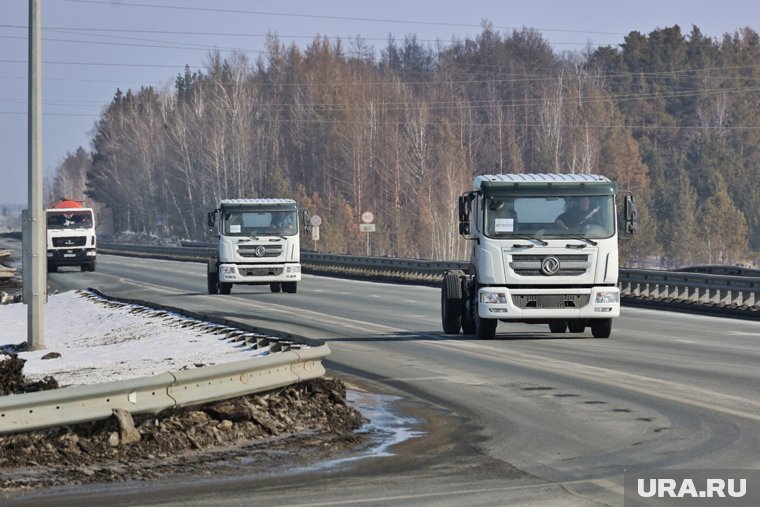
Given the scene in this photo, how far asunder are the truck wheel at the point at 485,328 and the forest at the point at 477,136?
79.2 m

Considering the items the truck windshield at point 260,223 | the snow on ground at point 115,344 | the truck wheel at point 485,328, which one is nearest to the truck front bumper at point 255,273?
the truck windshield at point 260,223

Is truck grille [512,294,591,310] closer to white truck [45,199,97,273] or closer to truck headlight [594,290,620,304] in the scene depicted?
truck headlight [594,290,620,304]

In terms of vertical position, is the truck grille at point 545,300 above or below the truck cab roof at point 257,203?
below

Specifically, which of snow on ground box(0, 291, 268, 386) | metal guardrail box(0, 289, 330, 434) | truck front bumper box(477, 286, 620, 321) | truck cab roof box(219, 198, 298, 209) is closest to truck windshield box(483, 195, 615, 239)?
truck front bumper box(477, 286, 620, 321)

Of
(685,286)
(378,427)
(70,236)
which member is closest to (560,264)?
(378,427)

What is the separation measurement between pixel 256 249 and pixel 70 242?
927 inches

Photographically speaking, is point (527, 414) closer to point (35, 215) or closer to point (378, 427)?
point (378, 427)

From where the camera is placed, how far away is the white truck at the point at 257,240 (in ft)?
128

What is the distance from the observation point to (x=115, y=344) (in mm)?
20891

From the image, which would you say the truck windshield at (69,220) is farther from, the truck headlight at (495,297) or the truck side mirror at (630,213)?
the truck side mirror at (630,213)

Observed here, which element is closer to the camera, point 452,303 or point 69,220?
point 452,303

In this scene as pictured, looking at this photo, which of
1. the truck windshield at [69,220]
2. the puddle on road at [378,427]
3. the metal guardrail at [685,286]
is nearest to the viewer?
the puddle on road at [378,427]

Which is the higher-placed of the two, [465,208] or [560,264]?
[465,208]

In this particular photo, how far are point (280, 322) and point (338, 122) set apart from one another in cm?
9588
